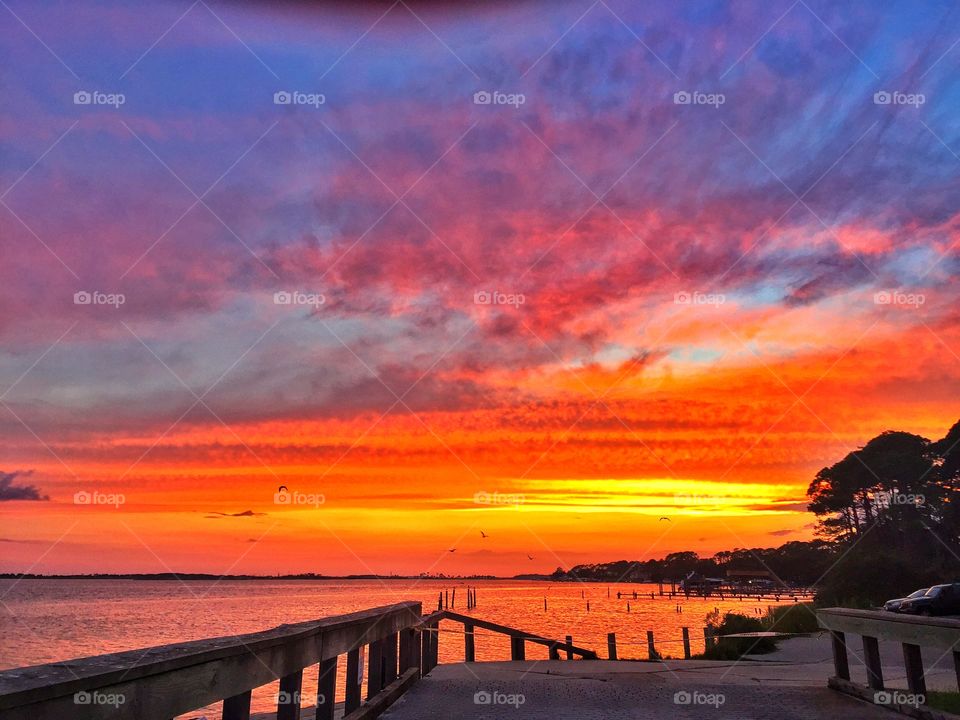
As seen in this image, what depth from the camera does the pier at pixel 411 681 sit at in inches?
121

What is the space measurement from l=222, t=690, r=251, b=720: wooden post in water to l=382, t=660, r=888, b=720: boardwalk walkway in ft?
12.4

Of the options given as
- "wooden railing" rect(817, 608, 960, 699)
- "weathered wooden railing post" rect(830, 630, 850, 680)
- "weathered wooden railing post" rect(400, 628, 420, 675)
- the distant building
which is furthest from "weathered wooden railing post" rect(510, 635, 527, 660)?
the distant building

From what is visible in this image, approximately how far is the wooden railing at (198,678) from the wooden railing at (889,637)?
4.99 meters

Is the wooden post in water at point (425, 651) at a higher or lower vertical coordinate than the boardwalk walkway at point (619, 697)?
higher

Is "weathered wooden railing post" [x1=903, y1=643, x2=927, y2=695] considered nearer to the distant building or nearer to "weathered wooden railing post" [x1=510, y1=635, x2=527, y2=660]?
"weathered wooden railing post" [x1=510, y1=635, x2=527, y2=660]

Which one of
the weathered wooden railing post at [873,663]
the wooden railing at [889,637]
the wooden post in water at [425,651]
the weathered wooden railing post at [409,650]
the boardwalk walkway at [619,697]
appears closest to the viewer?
the wooden railing at [889,637]

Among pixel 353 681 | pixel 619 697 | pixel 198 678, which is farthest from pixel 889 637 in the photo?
pixel 198 678

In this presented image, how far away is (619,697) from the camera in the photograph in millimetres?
9477

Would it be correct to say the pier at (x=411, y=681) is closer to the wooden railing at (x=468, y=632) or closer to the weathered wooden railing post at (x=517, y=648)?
the wooden railing at (x=468, y=632)

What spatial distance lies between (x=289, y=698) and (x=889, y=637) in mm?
5754


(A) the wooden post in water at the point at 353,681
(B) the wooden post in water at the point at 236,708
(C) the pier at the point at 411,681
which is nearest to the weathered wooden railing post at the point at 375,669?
(C) the pier at the point at 411,681

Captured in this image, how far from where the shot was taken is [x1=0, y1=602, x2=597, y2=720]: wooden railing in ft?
9.05

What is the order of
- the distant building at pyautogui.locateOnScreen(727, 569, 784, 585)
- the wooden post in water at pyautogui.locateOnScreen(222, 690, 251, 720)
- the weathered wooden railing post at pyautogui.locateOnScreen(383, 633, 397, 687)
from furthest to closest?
1. the distant building at pyautogui.locateOnScreen(727, 569, 784, 585)
2. the weathered wooden railing post at pyautogui.locateOnScreen(383, 633, 397, 687)
3. the wooden post in water at pyautogui.locateOnScreen(222, 690, 251, 720)

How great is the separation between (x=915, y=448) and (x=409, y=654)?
66.5 m
